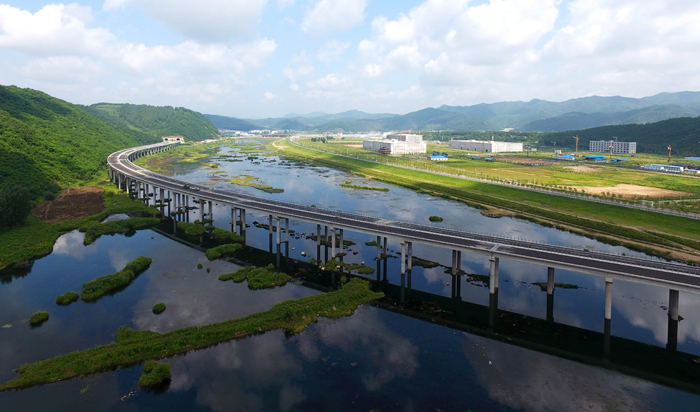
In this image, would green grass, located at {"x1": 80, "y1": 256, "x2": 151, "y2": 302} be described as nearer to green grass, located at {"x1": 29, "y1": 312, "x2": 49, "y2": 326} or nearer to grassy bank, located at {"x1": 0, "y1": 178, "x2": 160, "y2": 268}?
green grass, located at {"x1": 29, "y1": 312, "x2": 49, "y2": 326}

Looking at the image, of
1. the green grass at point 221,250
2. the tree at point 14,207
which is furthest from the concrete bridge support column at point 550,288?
the tree at point 14,207

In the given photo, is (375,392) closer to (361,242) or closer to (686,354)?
(686,354)

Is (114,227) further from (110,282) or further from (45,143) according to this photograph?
(45,143)

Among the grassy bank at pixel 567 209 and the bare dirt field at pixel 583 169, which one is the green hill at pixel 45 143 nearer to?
the grassy bank at pixel 567 209

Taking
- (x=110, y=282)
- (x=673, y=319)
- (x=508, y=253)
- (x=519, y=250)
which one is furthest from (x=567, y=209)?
(x=110, y=282)

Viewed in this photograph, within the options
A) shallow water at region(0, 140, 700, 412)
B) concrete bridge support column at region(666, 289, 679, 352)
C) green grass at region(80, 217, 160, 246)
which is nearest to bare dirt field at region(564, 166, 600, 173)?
shallow water at region(0, 140, 700, 412)

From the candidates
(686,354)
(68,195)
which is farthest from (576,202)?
(68,195)
